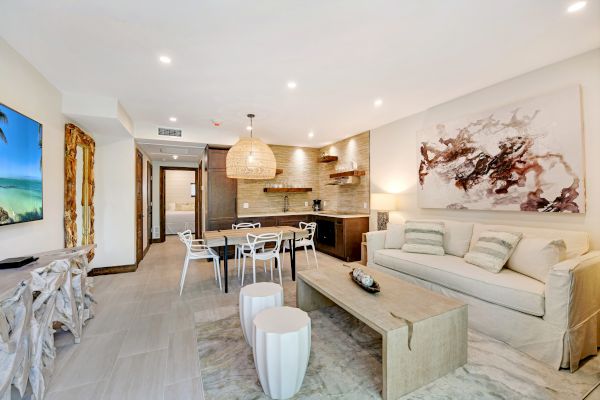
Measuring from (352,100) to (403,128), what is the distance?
4.48 feet

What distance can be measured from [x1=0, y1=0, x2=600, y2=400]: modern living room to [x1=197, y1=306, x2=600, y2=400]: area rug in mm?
16

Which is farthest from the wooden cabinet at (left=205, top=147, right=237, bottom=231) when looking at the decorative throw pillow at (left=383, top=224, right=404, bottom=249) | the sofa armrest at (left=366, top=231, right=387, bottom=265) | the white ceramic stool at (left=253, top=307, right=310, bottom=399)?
the white ceramic stool at (left=253, top=307, right=310, bottom=399)

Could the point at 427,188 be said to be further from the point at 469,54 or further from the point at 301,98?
the point at 301,98

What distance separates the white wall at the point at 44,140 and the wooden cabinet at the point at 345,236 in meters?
4.21

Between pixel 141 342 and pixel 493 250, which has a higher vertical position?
pixel 493 250

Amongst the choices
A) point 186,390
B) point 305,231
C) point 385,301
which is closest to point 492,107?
point 385,301

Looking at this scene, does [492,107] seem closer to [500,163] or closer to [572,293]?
[500,163]

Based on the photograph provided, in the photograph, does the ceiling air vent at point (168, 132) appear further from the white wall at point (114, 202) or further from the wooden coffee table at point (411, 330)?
the wooden coffee table at point (411, 330)

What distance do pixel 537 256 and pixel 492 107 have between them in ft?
6.09

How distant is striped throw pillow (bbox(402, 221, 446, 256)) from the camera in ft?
10.8

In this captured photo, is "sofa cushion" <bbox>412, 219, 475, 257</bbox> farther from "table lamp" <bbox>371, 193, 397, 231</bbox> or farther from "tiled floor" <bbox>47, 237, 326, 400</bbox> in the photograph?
"tiled floor" <bbox>47, 237, 326, 400</bbox>

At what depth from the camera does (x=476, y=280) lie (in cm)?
241

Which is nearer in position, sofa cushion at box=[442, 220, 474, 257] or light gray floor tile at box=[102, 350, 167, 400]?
light gray floor tile at box=[102, 350, 167, 400]

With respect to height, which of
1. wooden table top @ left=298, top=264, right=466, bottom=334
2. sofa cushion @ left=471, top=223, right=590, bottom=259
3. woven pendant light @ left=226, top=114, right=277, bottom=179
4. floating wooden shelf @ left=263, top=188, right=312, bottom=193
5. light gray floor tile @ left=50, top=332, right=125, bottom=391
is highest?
woven pendant light @ left=226, top=114, right=277, bottom=179
